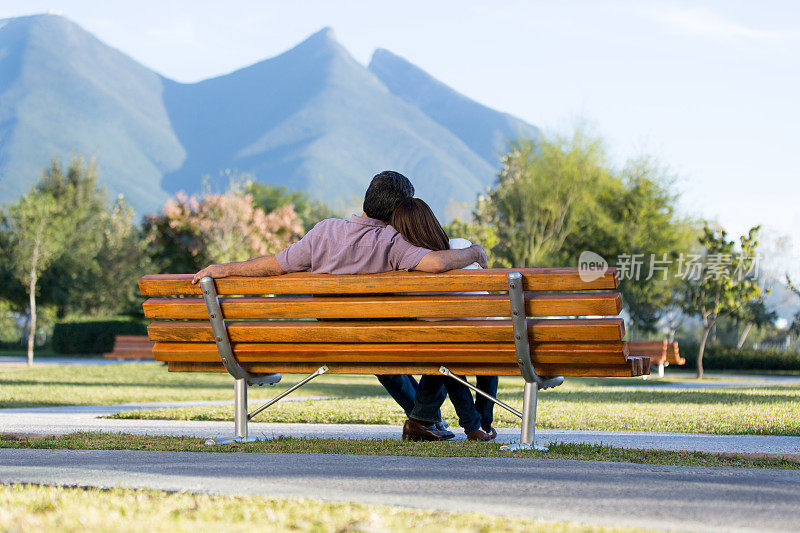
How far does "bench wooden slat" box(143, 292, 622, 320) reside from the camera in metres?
4.29

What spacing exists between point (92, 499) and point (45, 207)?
22063mm

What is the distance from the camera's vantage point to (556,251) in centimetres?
3662

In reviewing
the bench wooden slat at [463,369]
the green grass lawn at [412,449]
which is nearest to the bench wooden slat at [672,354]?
the green grass lawn at [412,449]

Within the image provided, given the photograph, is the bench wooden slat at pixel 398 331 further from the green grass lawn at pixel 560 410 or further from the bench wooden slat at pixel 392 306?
the green grass lawn at pixel 560 410

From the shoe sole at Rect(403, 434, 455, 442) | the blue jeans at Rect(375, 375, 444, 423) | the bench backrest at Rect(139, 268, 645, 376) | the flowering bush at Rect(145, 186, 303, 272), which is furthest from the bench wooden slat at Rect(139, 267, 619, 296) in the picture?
the flowering bush at Rect(145, 186, 303, 272)

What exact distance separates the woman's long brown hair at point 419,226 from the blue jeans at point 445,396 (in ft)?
2.58

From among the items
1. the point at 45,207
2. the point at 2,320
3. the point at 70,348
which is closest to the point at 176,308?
the point at 45,207

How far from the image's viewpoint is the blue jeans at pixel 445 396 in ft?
16.9

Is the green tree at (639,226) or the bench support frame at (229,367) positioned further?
the green tree at (639,226)

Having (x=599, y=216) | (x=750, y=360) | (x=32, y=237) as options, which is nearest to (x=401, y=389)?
(x=32, y=237)

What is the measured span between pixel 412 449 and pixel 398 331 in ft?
1.94

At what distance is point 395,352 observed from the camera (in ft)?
15.6

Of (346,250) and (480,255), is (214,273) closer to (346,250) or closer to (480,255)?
(346,250)

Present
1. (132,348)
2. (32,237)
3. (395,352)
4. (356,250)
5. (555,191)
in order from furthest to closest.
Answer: (555,191) → (132,348) → (32,237) → (356,250) → (395,352)
